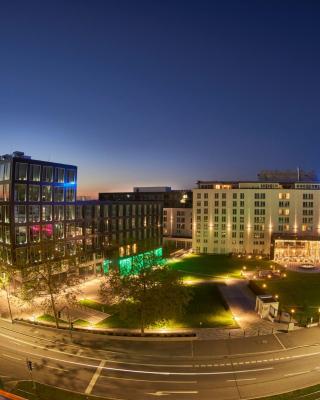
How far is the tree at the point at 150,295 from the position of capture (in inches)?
1677

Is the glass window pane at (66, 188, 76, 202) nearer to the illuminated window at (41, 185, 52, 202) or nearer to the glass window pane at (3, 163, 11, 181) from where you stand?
the illuminated window at (41, 185, 52, 202)

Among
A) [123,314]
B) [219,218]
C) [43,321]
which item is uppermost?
[219,218]

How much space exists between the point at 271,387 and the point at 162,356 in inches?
493

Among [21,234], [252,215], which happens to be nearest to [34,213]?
[21,234]

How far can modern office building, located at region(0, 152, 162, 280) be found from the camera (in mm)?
61156

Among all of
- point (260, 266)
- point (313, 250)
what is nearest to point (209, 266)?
point (260, 266)

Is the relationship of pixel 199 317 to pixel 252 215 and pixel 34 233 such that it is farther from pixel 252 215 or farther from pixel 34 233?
pixel 252 215

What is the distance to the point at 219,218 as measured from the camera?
10856 centimetres

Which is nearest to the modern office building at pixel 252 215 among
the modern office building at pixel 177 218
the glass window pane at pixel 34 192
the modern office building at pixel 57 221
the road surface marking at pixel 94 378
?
the modern office building at pixel 177 218

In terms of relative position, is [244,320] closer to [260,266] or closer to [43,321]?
[43,321]

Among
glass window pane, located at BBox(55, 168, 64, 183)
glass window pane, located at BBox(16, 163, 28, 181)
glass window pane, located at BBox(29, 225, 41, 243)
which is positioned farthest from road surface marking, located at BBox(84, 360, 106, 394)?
glass window pane, located at BBox(55, 168, 64, 183)

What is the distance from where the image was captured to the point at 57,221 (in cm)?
6962

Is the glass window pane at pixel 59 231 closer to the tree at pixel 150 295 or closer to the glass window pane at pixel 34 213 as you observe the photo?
the glass window pane at pixel 34 213

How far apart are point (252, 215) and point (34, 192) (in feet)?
229
